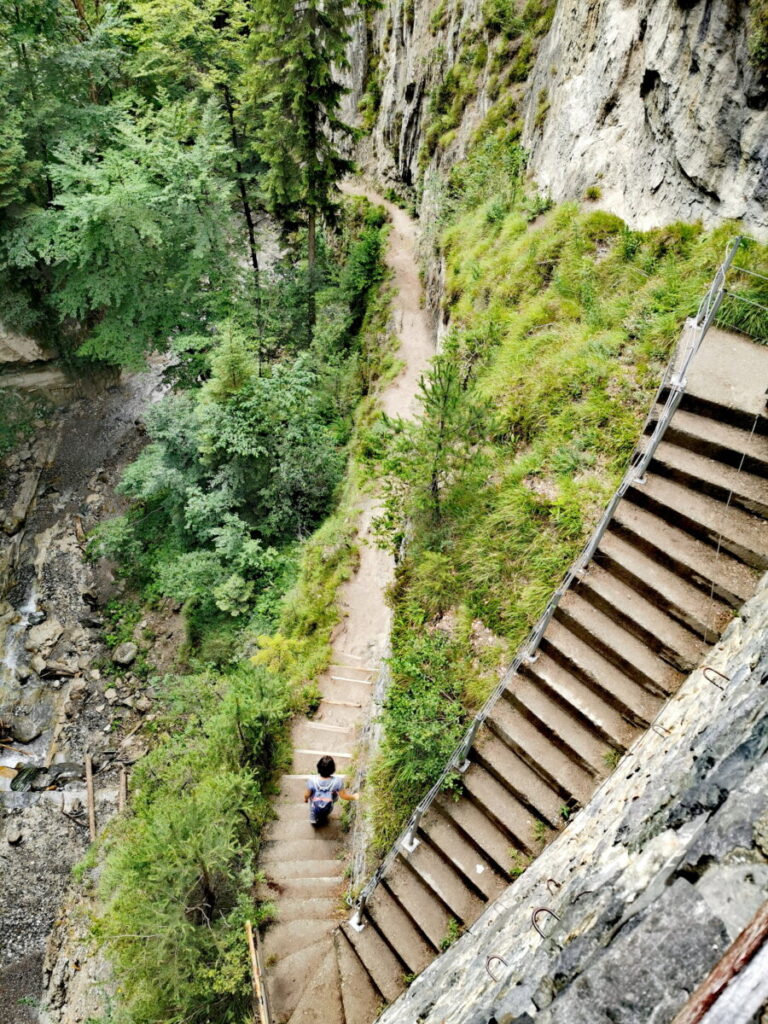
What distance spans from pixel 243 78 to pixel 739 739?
19.2 meters

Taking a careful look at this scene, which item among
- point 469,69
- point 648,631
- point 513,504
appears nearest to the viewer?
point 648,631

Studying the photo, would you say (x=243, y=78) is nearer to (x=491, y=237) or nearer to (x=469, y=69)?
(x=469, y=69)

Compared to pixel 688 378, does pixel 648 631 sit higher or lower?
lower

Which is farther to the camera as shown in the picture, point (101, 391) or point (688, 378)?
point (101, 391)

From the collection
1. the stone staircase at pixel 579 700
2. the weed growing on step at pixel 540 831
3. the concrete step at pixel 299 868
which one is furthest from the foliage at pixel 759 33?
the concrete step at pixel 299 868

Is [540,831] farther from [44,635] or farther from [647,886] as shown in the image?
[44,635]

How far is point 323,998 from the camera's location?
21.2 feet

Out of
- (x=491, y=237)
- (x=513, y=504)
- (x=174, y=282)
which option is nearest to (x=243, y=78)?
(x=174, y=282)

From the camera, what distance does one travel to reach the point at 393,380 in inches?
635

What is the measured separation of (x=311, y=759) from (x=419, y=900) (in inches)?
125

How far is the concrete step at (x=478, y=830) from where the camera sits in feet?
19.5

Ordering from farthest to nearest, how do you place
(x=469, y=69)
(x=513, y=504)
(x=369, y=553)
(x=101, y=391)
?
(x=101, y=391), (x=469, y=69), (x=369, y=553), (x=513, y=504)

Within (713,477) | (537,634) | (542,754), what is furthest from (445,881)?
(713,477)

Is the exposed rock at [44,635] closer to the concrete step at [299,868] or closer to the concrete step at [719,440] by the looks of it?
the concrete step at [299,868]
